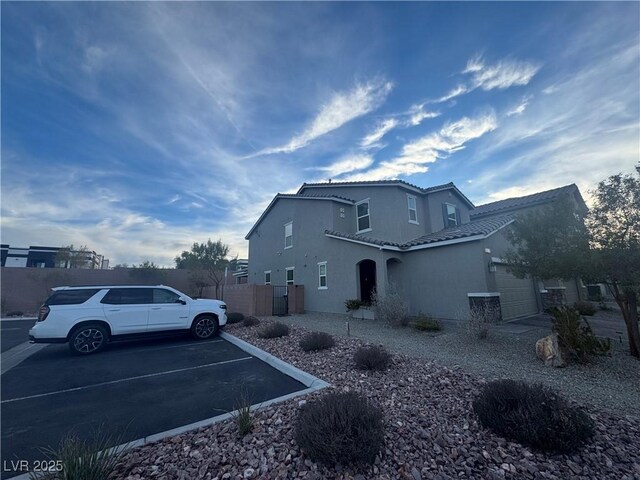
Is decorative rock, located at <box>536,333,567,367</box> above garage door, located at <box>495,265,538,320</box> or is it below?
below

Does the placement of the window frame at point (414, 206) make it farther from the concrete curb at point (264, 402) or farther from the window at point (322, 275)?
the concrete curb at point (264, 402)

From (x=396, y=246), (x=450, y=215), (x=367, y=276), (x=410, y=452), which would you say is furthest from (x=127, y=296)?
(x=450, y=215)

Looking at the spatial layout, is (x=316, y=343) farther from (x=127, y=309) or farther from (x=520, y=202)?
(x=520, y=202)

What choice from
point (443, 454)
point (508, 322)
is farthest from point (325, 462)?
point (508, 322)

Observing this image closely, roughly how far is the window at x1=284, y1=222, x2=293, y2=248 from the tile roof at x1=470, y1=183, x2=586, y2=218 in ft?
44.2

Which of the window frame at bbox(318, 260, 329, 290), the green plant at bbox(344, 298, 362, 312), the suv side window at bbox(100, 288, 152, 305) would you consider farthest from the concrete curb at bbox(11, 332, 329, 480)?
the window frame at bbox(318, 260, 329, 290)

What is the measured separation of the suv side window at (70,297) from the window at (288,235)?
12.1m

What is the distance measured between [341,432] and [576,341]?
614 centimetres

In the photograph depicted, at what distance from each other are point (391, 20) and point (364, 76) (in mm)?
1910

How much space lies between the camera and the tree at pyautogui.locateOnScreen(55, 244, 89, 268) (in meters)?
26.6

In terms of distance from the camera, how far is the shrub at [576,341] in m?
5.70

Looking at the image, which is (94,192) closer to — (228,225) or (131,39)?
A: (131,39)

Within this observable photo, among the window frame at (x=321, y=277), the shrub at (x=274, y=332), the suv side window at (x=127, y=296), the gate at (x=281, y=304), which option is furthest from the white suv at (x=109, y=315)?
the window frame at (x=321, y=277)

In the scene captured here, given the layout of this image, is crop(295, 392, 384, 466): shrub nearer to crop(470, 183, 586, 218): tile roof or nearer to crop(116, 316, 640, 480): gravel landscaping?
crop(116, 316, 640, 480): gravel landscaping
